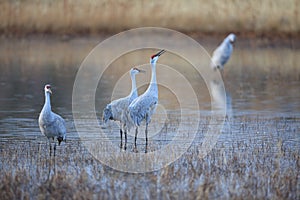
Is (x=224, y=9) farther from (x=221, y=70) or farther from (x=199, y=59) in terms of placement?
(x=221, y=70)

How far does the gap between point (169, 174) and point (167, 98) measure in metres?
9.85

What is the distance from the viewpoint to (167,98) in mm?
19312

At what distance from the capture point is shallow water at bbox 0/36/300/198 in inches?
462

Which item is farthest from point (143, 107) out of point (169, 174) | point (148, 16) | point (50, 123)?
point (148, 16)

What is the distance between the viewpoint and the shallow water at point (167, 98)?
38.5ft

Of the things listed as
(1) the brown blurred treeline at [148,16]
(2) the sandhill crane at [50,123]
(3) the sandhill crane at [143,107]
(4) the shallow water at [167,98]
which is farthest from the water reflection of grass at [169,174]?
(1) the brown blurred treeline at [148,16]

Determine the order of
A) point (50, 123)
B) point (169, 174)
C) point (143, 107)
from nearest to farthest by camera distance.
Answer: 1. point (169, 174)
2. point (50, 123)
3. point (143, 107)

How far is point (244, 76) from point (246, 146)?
12.8 metres

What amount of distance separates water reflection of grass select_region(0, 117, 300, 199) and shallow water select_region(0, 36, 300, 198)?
1.9 inches

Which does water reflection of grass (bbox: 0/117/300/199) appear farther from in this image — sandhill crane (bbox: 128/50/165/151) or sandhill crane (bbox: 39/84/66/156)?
sandhill crane (bbox: 128/50/165/151)

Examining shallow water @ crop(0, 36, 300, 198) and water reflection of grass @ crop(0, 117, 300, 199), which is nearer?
water reflection of grass @ crop(0, 117, 300, 199)

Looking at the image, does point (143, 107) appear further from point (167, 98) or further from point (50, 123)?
point (167, 98)

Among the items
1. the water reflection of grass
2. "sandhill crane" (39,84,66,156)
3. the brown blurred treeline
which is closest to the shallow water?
the water reflection of grass

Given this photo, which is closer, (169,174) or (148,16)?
(169,174)
